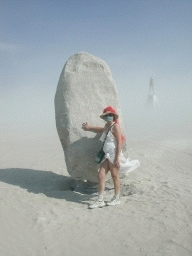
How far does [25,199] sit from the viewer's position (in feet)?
13.3

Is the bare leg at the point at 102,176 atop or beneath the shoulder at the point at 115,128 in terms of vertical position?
beneath

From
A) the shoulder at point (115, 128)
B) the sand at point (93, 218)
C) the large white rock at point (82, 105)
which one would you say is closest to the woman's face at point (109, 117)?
the shoulder at point (115, 128)

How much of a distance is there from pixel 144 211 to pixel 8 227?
6.23ft

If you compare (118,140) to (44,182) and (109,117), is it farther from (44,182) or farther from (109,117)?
(44,182)

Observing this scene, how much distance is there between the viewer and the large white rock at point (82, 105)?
4414 mm

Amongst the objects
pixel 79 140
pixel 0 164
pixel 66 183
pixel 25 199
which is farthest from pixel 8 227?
pixel 0 164

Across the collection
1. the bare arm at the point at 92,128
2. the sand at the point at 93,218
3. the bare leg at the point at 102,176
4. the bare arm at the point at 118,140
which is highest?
the bare arm at the point at 92,128

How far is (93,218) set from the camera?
3504 millimetres

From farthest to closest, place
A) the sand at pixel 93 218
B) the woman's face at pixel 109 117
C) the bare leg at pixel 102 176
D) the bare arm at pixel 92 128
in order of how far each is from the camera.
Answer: the bare arm at pixel 92 128, the woman's face at pixel 109 117, the bare leg at pixel 102 176, the sand at pixel 93 218

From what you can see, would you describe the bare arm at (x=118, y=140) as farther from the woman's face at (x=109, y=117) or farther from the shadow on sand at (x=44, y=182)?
the shadow on sand at (x=44, y=182)

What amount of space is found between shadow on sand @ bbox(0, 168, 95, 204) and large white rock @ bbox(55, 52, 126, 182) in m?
0.39

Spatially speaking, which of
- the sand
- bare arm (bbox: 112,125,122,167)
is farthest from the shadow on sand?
bare arm (bbox: 112,125,122,167)

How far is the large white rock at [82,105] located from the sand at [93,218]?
1.98ft

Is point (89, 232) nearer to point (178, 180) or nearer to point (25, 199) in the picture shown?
point (25, 199)
